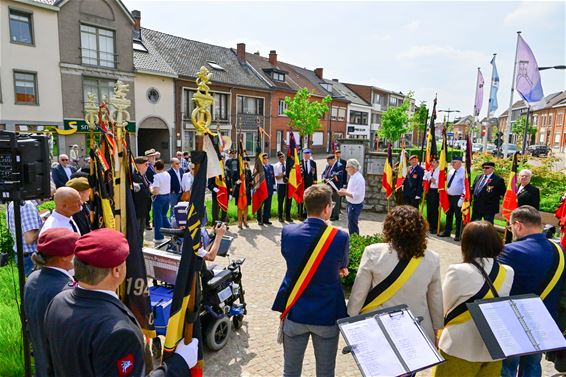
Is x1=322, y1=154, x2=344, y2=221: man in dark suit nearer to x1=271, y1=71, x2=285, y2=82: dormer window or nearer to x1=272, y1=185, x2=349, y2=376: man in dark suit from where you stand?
x1=272, y1=185, x2=349, y2=376: man in dark suit

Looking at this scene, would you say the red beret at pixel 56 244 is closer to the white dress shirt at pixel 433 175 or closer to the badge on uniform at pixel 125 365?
the badge on uniform at pixel 125 365

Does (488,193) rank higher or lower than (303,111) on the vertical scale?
lower

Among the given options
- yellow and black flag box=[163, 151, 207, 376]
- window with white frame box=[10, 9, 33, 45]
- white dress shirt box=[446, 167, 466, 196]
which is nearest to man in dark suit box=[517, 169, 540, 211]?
white dress shirt box=[446, 167, 466, 196]

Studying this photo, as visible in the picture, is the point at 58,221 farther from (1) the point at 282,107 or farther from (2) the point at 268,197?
(1) the point at 282,107

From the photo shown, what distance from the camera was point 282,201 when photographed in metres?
11.5

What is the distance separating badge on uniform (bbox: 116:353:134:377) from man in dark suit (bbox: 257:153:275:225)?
8.89 metres

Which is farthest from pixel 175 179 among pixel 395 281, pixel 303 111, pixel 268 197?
pixel 303 111

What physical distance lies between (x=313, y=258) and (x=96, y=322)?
1680 millimetres

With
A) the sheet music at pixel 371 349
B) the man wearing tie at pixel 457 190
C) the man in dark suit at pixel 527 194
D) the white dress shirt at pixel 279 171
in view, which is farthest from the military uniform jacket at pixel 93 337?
the white dress shirt at pixel 279 171

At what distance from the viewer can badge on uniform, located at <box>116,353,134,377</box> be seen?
5.83 ft

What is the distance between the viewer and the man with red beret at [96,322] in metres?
1.77

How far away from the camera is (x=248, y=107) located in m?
35.3

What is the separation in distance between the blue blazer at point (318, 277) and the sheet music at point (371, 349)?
0.57m

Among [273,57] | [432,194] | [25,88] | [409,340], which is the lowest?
[432,194]
